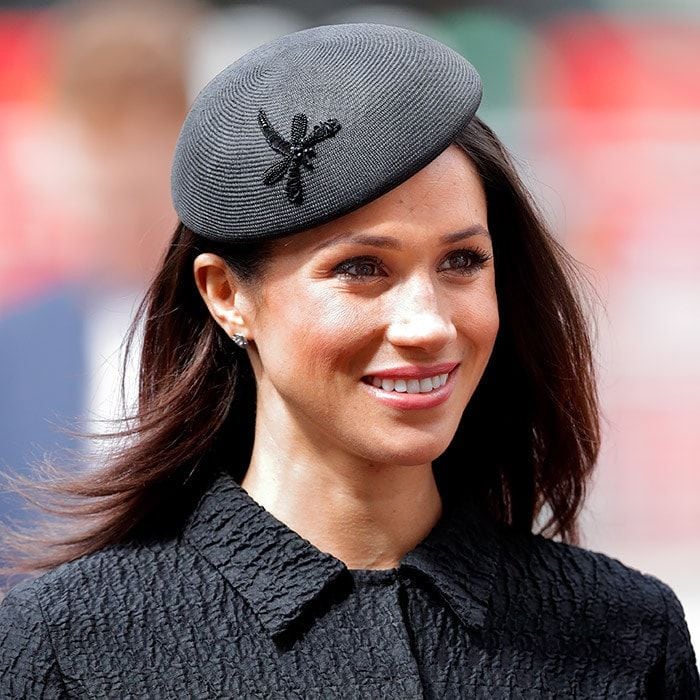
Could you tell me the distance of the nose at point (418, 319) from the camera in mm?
2404

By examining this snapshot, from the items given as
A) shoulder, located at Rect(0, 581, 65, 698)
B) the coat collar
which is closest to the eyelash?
the coat collar

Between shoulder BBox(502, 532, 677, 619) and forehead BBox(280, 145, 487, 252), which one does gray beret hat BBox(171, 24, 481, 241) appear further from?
shoulder BBox(502, 532, 677, 619)

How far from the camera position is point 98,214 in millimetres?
4527

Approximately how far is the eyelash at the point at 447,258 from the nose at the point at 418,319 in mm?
61

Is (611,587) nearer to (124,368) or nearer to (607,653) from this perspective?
(607,653)

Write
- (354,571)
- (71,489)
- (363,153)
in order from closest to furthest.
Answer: (363,153)
(354,571)
(71,489)

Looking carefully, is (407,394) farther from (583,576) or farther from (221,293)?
(583,576)

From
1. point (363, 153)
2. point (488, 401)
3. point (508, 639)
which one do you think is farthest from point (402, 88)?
point (508, 639)

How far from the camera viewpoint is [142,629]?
8.23ft

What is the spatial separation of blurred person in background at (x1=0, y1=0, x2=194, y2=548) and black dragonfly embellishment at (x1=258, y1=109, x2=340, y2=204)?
179cm

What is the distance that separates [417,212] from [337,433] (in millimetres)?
360

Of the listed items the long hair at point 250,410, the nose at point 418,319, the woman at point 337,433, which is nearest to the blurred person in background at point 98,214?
the long hair at point 250,410

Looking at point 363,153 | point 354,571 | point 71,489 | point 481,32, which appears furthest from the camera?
point 481,32

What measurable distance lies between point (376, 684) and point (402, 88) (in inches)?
35.4
